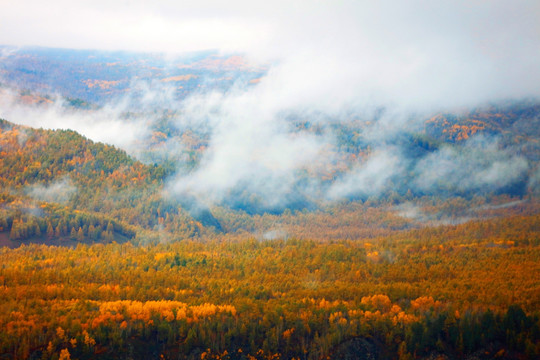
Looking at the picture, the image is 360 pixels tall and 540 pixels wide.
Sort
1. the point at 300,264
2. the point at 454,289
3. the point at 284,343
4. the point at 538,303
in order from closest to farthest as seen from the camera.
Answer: the point at 284,343
the point at 538,303
the point at 454,289
the point at 300,264

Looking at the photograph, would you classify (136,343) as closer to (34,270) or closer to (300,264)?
(34,270)

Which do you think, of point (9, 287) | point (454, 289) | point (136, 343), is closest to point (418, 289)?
point (454, 289)

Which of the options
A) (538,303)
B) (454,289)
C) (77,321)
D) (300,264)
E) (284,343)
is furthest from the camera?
(300,264)

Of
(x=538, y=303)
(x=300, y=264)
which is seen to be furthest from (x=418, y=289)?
(x=300, y=264)

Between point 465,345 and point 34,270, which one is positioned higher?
point 34,270

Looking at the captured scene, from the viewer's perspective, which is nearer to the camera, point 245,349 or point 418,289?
point 245,349

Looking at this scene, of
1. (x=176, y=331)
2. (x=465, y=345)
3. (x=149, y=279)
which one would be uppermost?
(x=149, y=279)

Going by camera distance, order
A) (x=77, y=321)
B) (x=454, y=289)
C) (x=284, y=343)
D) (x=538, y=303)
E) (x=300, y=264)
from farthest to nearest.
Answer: (x=300, y=264)
(x=454, y=289)
(x=538, y=303)
(x=284, y=343)
(x=77, y=321)

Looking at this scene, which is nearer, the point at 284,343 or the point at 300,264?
the point at 284,343

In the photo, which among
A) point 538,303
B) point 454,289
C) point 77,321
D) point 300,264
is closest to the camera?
point 77,321

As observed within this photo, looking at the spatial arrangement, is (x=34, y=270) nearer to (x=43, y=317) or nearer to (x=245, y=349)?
(x=43, y=317)
